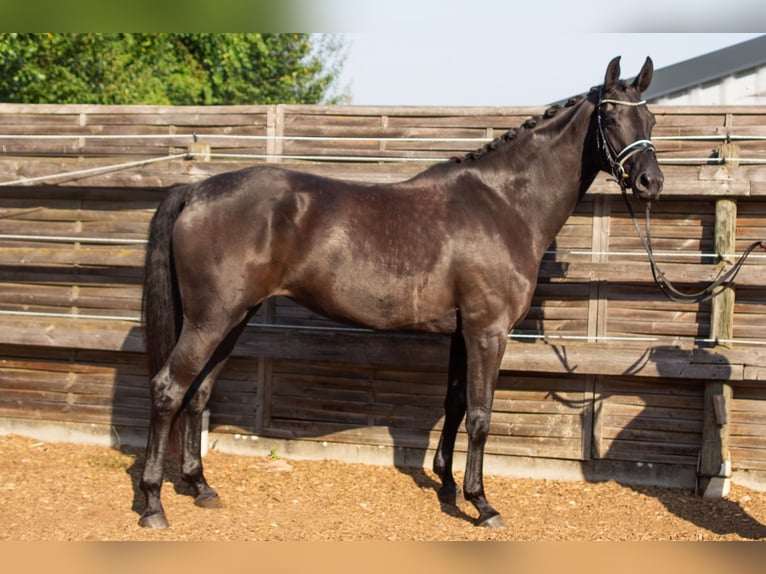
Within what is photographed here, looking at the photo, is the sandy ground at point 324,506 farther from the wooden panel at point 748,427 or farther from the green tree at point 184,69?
the green tree at point 184,69

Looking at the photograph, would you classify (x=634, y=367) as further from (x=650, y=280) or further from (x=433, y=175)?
(x=433, y=175)

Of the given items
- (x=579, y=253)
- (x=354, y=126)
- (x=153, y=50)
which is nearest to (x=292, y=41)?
(x=153, y=50)

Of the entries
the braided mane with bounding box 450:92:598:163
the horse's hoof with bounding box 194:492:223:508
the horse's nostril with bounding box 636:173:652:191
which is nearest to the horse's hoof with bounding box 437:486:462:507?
the horse's hoof with bounding box 194:492:223:508

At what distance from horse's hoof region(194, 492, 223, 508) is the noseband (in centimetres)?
323

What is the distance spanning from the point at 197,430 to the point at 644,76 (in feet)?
11.7

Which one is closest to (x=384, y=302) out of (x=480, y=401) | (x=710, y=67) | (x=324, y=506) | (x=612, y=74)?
(x=480, y=401)

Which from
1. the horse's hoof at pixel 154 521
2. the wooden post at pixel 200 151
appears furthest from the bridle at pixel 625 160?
the horse's hoof at pixel 154 521

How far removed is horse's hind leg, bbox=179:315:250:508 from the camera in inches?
201

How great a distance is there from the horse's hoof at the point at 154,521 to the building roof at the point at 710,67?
20.9 ft

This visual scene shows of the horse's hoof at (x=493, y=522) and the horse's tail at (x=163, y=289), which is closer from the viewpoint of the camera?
the horse's hoof at (x=493, y=522)

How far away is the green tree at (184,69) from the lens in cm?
1315

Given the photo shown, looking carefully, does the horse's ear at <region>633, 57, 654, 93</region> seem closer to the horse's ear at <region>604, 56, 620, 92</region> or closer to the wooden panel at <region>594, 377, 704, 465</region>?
the horse's ear at <region>604, 56, 620, 92</region>

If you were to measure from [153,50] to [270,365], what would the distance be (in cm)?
1301

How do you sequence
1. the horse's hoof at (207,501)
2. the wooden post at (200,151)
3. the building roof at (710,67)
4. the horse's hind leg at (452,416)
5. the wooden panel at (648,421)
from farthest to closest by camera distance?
the building roof at (710,67)
the wooden post at (200,151)
the wooden panel at (648,421)
the horse's hind leg at (452,416)
the horse's hoof at (207,501)
